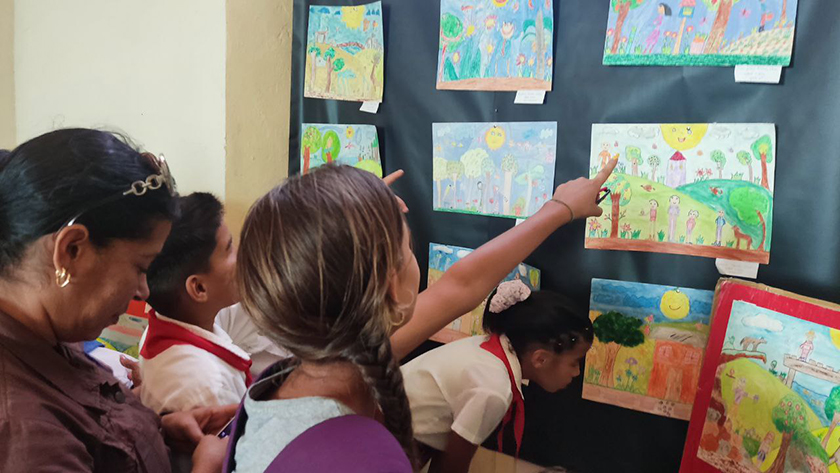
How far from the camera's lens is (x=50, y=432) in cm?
78

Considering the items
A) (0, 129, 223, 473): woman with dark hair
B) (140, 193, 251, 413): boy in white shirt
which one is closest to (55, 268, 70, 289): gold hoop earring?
(0, 129, 223, 473): woman with dark hair

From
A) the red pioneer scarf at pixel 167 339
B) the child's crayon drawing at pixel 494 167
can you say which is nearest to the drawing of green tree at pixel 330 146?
the child's crayon drawing at pixel 494 167

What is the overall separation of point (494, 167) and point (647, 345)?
613mm

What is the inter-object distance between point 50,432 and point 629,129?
1312 millimetres

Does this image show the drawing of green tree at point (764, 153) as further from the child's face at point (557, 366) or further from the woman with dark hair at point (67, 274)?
the woman with dark hair at point (67, 274)

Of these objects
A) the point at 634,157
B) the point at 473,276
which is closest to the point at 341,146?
the point at 473,276

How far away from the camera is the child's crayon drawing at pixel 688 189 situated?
4.30 feet

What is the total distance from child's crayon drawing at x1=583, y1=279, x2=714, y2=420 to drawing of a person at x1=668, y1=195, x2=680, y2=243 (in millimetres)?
131

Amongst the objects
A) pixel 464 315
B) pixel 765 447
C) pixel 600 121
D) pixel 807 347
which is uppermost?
pixel 600 121

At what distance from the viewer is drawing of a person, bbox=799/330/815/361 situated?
119 centimetres

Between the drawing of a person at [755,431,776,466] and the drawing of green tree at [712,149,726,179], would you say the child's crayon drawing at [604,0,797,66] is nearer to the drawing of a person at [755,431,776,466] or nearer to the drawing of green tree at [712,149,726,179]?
the drawing of green tree at [712,149,726,179]

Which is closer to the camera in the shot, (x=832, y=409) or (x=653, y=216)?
(x=832, y=409)

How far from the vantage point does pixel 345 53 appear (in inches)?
75.5

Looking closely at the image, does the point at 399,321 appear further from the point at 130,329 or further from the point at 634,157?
the point at 130,329
